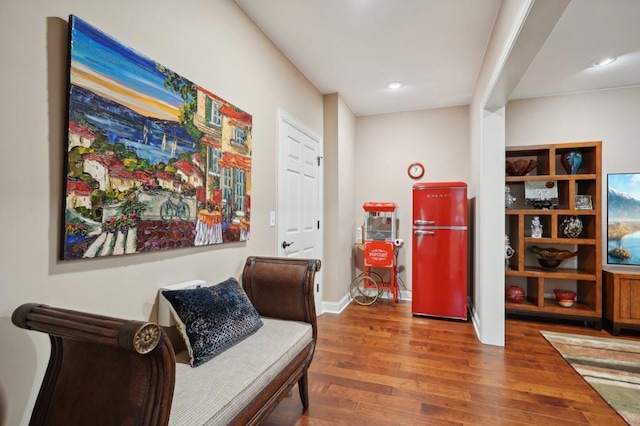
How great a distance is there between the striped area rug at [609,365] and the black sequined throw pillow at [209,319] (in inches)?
91.7

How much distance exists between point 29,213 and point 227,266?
118 cm

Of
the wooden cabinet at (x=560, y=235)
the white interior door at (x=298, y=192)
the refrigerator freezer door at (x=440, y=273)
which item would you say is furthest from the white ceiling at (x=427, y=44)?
the refrigerator freezer door at (x=440, y=273)

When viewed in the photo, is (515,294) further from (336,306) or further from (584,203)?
(336,306)

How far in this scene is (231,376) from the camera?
4.24 feet

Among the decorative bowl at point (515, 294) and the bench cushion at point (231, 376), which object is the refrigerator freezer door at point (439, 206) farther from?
the bench cushion at point (231, 376)

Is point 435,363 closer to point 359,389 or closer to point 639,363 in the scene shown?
point 359,389

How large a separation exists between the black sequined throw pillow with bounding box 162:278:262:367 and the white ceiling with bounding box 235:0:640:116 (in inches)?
82.4

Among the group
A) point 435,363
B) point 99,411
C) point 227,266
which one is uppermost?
point 227,266

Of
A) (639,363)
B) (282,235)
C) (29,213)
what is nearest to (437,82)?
(282,235)

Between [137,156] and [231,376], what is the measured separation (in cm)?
109

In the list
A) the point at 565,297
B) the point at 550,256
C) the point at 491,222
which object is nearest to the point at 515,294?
the point at 565,297

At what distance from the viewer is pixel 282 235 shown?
2902 mm

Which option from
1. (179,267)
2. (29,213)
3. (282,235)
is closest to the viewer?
(29,213)

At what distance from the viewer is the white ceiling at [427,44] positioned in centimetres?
229
